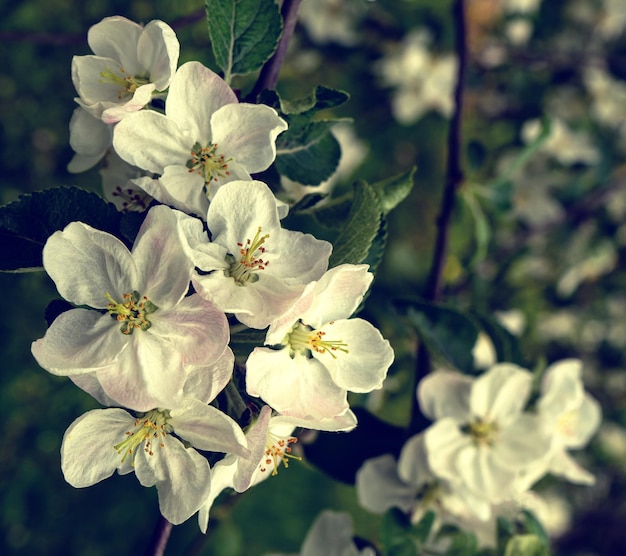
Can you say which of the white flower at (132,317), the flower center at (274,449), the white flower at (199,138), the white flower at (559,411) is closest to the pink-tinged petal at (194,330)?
the white flower at (132,317)

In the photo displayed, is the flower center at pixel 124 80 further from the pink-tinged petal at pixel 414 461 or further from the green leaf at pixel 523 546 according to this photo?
the green leaf at pixel 523 546

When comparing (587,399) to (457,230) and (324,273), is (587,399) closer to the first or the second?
(324,273)

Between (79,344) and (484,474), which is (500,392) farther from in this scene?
(79,344)

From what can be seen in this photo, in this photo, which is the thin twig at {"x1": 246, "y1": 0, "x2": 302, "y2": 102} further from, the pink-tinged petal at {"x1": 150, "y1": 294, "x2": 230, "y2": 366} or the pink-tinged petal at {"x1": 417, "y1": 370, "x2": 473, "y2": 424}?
the pink-tinged petal at {"x1": 417, "y1": 370, "x2": 473, "y2": 424}

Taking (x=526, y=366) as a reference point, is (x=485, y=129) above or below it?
below

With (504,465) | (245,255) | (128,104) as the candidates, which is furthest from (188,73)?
(504,465)

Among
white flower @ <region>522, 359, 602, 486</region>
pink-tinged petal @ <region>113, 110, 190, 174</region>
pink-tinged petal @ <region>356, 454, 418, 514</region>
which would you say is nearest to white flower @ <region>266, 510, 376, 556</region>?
pink-tinged petal @ <region>356, 454, 418, 514</region>

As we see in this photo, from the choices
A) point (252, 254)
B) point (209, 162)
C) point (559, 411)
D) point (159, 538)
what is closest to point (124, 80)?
point (209, 162)
